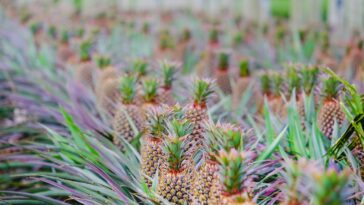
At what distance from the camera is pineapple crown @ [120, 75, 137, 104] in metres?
3.05

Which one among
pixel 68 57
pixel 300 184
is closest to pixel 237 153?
pixel 300 184

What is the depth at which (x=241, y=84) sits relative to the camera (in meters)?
4.07

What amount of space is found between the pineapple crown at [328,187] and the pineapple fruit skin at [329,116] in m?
1.40

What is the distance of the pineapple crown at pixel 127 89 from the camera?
3051 mm

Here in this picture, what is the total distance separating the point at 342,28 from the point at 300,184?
619 centimetres

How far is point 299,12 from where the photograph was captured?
8008 mm

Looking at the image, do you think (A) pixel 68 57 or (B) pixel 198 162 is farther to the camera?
(A) pixel 68 57

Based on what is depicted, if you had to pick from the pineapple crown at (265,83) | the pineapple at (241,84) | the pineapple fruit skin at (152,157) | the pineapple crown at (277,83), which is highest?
the pineapple at (241,84)

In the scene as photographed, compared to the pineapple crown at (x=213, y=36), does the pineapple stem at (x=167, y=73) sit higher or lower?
lower

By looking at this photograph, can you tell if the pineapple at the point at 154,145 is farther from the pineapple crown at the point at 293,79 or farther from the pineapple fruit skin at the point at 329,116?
the pineapple crown at the point at 293,79

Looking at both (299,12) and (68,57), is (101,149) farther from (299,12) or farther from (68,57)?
(299,12)

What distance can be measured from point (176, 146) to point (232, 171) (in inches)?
15.9

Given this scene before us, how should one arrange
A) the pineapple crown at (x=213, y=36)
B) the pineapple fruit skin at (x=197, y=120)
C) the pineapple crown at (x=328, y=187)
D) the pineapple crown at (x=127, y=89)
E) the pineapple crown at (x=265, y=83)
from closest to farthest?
the pineapple crown at (x=328, y=187) → the pineapple fruit skin at (x=197, y=120) → the pineapple crown at (x=127, y=89) → the pineapple crown at (x=265, y=83) → the pineapple crown at (x=213, y=36)

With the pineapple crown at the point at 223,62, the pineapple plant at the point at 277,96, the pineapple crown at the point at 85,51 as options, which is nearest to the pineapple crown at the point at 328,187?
the pineapple plant at the point at 277,96
